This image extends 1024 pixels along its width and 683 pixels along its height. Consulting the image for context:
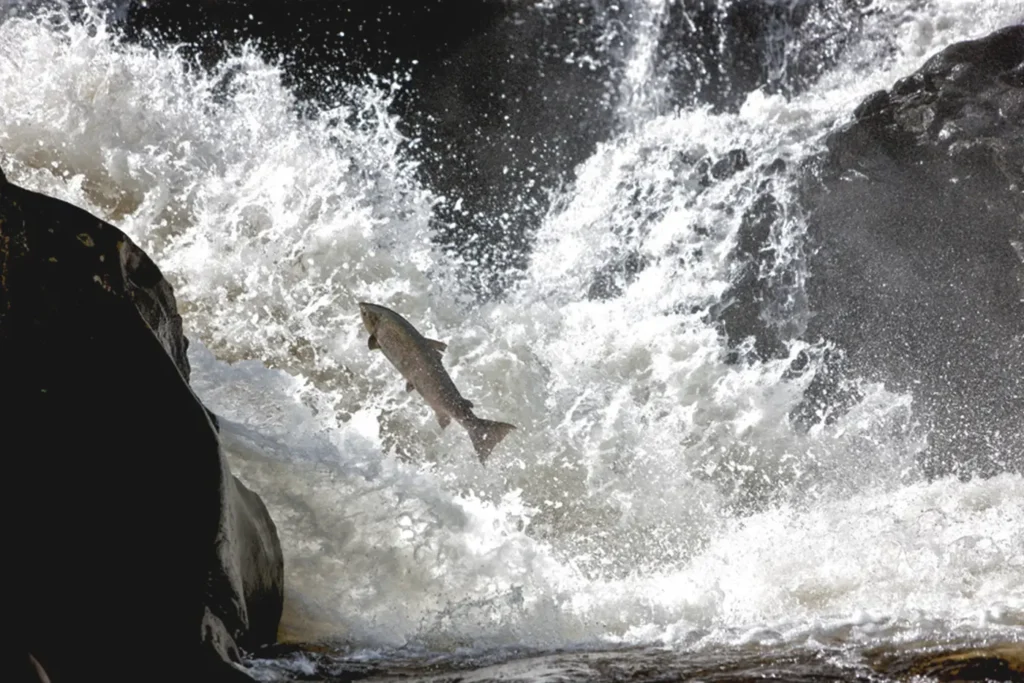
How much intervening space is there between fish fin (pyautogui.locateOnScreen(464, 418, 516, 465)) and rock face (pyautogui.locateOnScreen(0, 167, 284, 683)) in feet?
3.95

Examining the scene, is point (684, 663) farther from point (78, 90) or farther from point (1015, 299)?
point (78, 90)

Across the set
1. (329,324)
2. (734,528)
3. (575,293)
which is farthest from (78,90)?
(734,528)

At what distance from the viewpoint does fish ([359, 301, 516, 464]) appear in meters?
3.93

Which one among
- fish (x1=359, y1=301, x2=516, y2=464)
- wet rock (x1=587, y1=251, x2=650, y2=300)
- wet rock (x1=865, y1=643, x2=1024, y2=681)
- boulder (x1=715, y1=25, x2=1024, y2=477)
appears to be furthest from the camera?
wet rock (x1=587, y1=251, x2=650, y2=300)

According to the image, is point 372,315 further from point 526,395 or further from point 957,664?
point 957,664

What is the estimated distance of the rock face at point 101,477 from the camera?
2562 millimetres

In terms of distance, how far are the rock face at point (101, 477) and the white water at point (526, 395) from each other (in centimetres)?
98

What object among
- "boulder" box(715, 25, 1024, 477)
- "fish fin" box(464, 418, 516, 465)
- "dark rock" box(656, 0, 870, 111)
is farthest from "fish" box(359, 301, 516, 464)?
"dark rock" box(656, 0, 870, 111)

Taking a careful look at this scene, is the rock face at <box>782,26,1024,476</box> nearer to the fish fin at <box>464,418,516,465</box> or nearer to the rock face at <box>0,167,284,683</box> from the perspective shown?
the fish fin at <box>464,418,516,465</box>

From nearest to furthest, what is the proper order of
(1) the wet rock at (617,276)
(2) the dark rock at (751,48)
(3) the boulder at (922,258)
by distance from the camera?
(3) the boulder at (922,258) < (1) the wet rock at (617,276) < (2) the dark rock at (751,48)

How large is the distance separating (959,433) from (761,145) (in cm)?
222

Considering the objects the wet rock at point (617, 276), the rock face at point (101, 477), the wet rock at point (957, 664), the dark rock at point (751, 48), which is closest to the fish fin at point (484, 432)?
the rock face at point (101, 477)

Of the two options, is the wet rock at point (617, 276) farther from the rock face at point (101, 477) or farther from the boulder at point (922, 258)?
the rock face at point (101, 477)

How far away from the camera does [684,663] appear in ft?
9.77
